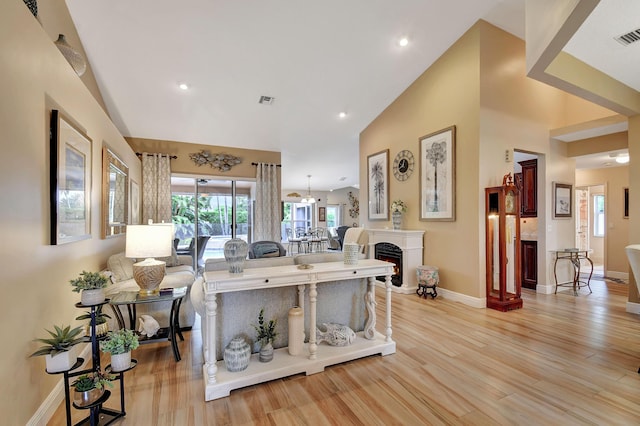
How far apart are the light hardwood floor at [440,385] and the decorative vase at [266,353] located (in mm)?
183

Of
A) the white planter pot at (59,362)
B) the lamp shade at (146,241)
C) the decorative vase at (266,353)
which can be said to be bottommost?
the decorative vase at (266,353)

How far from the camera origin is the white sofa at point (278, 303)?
2.42 meters

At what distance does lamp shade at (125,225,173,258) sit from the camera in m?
2.41

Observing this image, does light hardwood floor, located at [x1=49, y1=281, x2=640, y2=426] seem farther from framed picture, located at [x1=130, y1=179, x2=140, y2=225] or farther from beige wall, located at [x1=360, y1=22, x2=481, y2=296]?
framed picture, located at [x1=130, y1=179, x2=140, y2=225]

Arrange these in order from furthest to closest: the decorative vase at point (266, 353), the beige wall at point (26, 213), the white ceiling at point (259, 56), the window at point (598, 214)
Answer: the window at point (598, 214) → the white ceiling at point (259, 56) → the decorative vase at point (266, 353) → the beige wall at point (26, 213)

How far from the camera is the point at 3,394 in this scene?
55.3 inches

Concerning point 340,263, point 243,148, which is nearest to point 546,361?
point 340,263

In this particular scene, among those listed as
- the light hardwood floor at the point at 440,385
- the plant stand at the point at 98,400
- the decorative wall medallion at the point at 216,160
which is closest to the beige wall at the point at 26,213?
the plant stand at the point at 98,400

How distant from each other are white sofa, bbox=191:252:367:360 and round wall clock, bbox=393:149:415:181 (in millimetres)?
3030

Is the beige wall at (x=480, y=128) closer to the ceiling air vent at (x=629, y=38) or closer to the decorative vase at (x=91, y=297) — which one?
the ceiling air vent at (x=629, y=38)

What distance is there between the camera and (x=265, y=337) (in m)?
2.42

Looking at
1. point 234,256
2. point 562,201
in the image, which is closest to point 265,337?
point 234,256

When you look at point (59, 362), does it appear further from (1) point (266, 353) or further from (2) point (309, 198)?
(2) point (309, 198)

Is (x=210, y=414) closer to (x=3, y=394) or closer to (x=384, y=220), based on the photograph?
(x=3, y=394)
